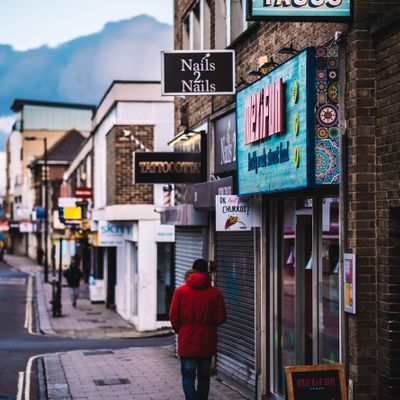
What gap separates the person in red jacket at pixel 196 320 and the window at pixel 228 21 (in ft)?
17.7

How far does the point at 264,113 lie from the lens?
1075 cm

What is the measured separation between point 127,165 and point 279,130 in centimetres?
2067

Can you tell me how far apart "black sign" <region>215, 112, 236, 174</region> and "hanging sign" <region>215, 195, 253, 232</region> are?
1.41m

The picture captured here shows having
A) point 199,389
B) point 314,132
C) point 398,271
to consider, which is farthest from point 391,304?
point 199,389

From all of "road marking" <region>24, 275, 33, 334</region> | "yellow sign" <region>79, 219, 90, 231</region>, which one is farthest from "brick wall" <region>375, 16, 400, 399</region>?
"yellow sign" <region>79, 219, 90, 231</region>

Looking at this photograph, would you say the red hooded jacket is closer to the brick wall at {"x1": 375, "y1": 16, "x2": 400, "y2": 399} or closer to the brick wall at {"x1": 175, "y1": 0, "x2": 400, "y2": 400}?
the brick wall at {"x1": 175, "y1": 0, "x2": 400, "y2": 400}

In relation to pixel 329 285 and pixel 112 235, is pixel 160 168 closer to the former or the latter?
pixel 329 285

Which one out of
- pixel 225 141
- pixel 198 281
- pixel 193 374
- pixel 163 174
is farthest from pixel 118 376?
pixel 198 281

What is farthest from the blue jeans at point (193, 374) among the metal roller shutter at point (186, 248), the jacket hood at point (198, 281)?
the metal roller shutter at point (186, 248)

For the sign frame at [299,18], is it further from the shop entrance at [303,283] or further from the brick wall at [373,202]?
the shop entrance at [303,283]

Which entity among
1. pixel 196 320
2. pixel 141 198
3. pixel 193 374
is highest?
pixel 141 198

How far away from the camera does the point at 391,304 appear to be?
827 cm

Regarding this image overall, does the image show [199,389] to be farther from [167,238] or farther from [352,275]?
[167,238]

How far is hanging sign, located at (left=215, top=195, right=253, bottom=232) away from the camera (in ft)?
41.0
